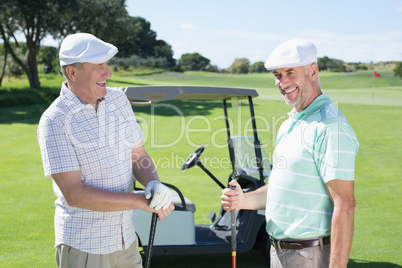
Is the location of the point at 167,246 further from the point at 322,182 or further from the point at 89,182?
the point at 322,182

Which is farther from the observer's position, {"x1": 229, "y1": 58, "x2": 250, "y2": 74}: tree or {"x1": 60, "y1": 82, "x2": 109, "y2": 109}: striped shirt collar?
{"x1": 229, "y1": 58, "x2": 250, "y2": 74}: tree

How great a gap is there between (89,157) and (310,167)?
3.13 ft

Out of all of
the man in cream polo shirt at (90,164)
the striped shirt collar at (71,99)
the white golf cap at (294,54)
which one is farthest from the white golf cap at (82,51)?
the white golf cap at (294,54)

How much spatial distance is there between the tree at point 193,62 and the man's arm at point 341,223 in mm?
55321

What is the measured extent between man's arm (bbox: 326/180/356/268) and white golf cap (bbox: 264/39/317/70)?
1.76ft

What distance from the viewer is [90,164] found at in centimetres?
205

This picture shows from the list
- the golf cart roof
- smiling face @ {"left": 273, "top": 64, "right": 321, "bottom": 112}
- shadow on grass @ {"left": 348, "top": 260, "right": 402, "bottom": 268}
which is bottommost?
shadow on grass @ {"left": 348, "top": 260, "right": 402, "bottom": 268}

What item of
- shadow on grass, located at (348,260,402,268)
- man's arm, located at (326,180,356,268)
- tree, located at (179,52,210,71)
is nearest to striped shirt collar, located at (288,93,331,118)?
man's arm, located at (326,180,356,268)

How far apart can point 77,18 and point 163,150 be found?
2105 cm

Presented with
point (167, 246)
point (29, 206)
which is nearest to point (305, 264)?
point (167, 246)

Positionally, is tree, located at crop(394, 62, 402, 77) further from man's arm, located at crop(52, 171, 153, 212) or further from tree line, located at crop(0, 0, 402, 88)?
Answer: man's arm, located at crop(52, 171, 153, 212)

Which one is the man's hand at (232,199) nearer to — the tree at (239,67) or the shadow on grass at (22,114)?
the shadow on grass at (22,114)

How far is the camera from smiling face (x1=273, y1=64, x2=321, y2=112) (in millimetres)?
2045

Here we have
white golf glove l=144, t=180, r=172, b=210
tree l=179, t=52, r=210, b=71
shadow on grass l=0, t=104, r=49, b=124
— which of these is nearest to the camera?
white golf glove l=144, t=180, r=172, b=210
